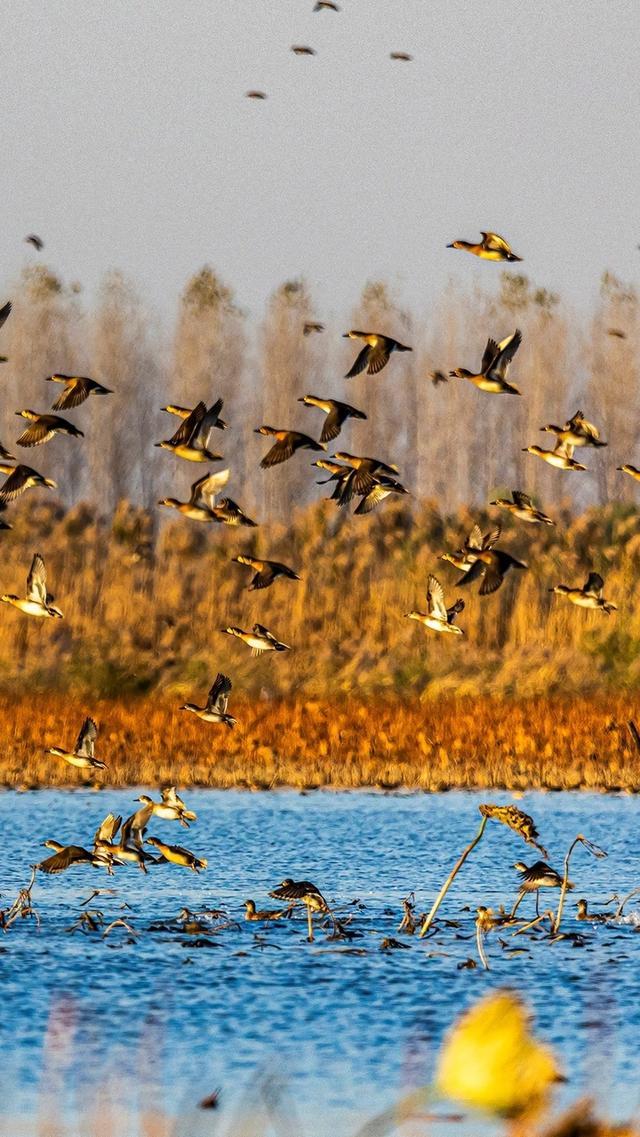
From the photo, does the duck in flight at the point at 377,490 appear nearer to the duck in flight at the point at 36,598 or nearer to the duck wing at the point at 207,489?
the duck wing at the point at 207,489

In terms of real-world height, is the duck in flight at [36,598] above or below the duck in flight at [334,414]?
below

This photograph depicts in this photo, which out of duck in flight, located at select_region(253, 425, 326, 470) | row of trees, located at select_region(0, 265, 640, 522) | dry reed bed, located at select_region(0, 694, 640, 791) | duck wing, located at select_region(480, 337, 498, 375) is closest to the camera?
duck in flight, located at select_region(253, 425, 326, 470)

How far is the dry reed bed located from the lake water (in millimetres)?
3438

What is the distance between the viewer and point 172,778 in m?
20.4

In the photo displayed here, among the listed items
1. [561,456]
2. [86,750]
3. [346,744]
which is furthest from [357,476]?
[346,744]

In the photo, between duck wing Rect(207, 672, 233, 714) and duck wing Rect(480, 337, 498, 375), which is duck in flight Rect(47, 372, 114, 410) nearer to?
duck wing Rect(480, 337, 498, 375)

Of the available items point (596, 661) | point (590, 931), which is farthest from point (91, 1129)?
point (596, 661)

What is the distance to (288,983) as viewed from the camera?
9.84 meters

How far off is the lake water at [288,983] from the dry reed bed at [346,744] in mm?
3438

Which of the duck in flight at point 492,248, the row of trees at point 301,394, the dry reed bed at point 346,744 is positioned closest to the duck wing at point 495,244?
the duck in flight at point 492,248

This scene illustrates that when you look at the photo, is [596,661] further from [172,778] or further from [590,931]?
[590,931]

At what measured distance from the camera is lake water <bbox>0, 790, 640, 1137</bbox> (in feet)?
25.0

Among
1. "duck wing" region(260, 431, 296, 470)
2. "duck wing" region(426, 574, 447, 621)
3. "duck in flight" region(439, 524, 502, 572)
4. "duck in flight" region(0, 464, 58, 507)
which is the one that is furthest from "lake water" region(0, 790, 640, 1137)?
"duck wing" region(260, 431, 296, 470)

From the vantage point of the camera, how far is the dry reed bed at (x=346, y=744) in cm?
2031
